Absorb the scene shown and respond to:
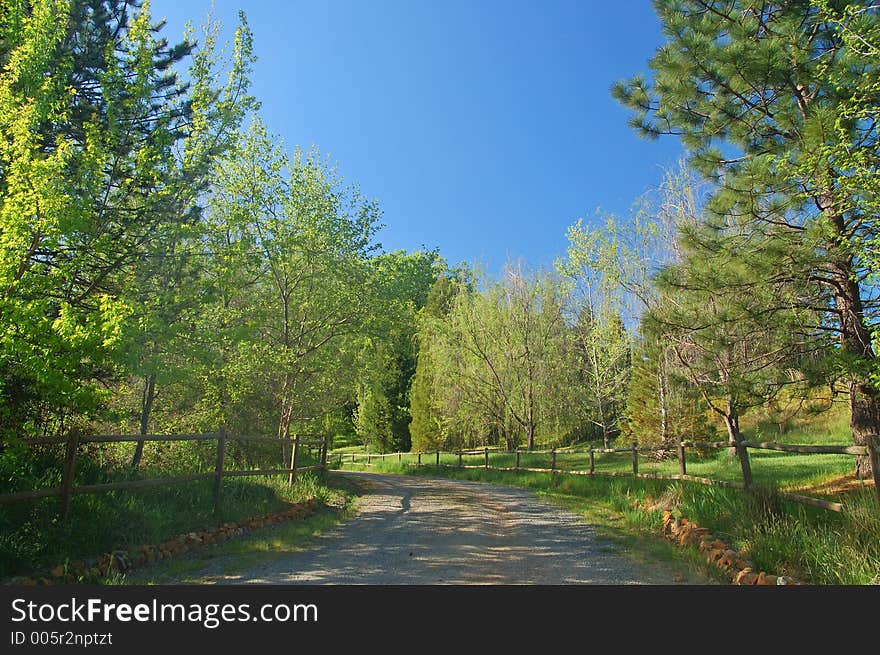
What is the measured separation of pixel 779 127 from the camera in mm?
9070

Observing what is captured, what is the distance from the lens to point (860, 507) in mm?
5895

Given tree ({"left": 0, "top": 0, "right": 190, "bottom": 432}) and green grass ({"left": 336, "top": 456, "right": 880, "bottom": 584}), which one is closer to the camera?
green grass ({"left": 336, "top": 456, "right": 880, "bottom": 584})

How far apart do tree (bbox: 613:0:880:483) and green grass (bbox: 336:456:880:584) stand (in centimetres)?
202

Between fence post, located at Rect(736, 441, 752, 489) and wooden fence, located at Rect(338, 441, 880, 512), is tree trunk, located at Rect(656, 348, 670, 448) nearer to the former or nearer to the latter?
wooden fence, located at Rect(338, 441, 880, 512)

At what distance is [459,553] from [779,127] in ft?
26.5

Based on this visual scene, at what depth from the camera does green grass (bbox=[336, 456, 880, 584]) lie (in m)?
5.24

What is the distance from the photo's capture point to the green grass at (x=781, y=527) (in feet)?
17.2

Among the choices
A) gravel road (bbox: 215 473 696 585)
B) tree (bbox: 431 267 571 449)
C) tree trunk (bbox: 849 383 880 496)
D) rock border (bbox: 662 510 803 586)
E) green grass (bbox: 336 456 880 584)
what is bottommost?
gravel road (bbox: 215 473 696 585)

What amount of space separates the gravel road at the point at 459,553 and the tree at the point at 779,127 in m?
4.24

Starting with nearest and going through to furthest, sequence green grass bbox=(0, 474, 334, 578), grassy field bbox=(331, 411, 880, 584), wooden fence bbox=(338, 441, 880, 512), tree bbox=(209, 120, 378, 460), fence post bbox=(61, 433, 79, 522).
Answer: grassy field bbox=(331, 411, 880, 584)
green grass bbox=(0, 474, 334, 578)
fence post bbox=(61, 433, 79, 522)
wooden fence bbox=(338, 441, 880, 512)
tree bbox=(209, 120, 378, 460)

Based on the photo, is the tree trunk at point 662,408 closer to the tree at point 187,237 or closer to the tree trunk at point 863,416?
the tree trunk at point 863,416

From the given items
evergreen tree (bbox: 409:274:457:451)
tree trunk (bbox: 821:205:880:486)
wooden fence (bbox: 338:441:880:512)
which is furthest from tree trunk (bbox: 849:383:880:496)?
evergreen tree (bbox: 409:274:457:451)

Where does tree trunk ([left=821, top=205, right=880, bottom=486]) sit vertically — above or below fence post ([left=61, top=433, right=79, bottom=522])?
above

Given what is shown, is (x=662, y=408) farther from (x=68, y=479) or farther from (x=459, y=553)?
(x=68, y=479)
